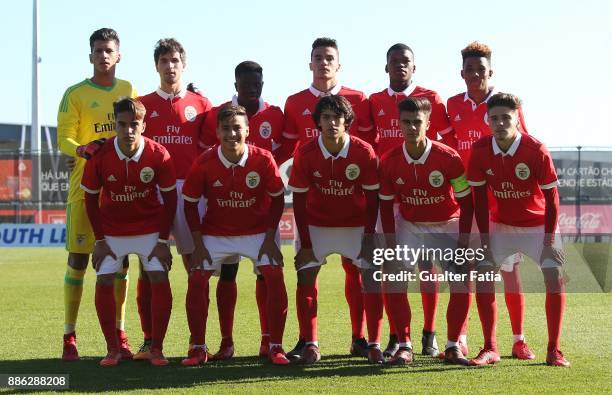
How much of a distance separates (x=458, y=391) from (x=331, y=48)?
286 centimetres

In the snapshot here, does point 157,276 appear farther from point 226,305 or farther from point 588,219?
point 588,219

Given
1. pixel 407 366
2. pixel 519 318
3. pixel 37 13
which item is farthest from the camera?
pixel 37 13

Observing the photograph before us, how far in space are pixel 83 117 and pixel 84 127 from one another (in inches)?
3.0

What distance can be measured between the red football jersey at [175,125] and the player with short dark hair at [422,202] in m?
1.53

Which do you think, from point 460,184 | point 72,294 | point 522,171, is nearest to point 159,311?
point 72,294

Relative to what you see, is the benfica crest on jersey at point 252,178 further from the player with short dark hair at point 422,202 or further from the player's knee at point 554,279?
the player's knee at point 554,279

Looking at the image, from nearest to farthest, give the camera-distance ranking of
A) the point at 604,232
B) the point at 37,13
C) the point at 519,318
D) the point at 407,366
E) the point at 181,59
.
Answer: the point at 407,366 → the point at 519,318 → the point at 181,59 → the point at 604,232 → the point at 37,13

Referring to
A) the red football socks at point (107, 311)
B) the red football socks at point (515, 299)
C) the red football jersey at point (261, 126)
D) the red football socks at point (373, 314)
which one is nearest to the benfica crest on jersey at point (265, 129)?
the red football jersey at point (261, 126)

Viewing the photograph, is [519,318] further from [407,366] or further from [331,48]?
[331,48]

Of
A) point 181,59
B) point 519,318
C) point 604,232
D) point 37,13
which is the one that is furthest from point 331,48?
point 37,13

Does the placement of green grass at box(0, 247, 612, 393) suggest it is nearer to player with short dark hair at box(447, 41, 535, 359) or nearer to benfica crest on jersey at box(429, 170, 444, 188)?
player with short dark hair at box(447, 41, 535, 359)

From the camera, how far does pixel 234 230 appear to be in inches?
238

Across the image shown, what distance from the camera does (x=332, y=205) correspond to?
240 inches

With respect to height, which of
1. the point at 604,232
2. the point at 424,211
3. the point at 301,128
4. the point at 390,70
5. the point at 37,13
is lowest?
the point at 604,232
